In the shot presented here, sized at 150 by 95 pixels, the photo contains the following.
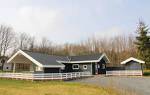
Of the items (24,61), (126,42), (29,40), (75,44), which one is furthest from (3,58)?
(126,42)

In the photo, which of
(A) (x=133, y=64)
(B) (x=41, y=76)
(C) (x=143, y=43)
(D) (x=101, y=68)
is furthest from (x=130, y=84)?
(C) (x=143, y=43)

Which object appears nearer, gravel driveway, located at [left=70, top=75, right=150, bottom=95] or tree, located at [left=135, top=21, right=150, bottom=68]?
gravel driveway, located at [left=70, top=75, right=150, bottom=95]

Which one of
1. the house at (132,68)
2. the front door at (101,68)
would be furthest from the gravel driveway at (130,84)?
the front door at (101,68)

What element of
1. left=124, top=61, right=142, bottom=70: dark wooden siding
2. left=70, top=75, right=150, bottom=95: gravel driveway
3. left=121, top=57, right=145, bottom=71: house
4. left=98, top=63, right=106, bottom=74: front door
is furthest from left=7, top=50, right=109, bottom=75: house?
left=70, top=75, right=150, bottom=95: gravel driveway

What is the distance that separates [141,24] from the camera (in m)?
43.7

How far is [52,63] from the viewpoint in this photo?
97.3 ft

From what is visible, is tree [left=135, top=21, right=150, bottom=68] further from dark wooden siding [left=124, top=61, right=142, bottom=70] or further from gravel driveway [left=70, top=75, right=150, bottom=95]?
gravel driveway [left=70, top=75, right=150, bottom=95]

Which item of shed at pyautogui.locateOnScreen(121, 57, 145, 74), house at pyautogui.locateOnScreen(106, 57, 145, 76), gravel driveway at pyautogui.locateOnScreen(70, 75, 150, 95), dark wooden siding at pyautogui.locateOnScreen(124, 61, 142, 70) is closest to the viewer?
gravel driveway at pyautogui.locateOnScreen(70, 75, 150, 95)

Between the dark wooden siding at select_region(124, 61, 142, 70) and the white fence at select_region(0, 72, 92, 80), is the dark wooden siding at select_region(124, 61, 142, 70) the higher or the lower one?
the higher one

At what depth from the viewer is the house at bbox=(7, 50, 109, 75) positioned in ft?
93.4

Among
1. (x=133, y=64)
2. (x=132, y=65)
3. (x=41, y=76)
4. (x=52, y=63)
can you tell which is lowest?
(x=41, y=76)

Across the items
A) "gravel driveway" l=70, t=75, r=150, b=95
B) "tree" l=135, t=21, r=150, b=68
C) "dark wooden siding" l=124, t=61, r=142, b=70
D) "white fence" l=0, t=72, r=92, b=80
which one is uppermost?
"tree" l=135, t=21, r=150, b=68

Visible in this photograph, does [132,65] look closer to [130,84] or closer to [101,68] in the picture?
[101,68]

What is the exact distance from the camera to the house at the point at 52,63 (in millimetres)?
28453
